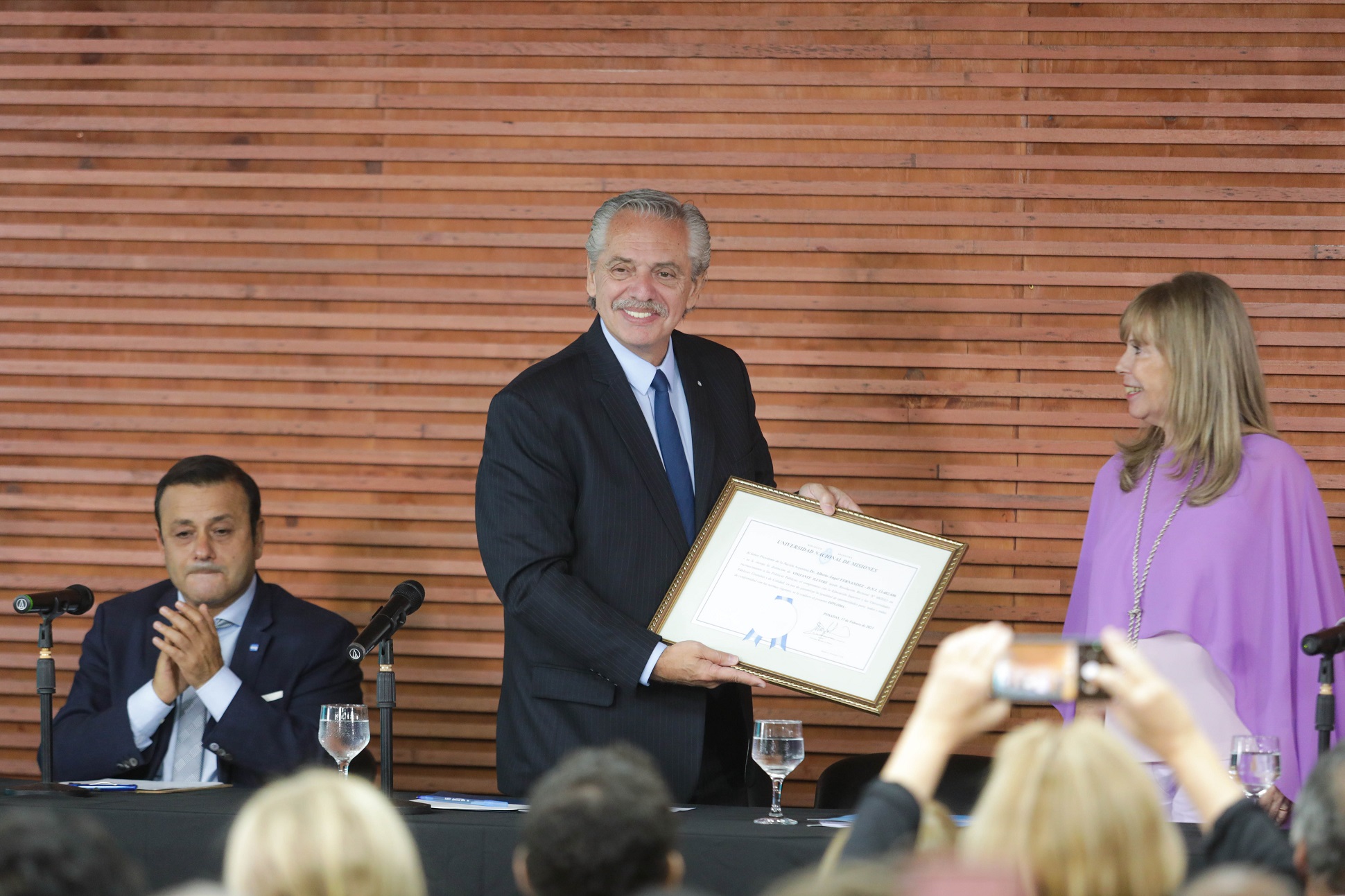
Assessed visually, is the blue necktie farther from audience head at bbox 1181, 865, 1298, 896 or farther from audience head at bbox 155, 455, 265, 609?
audience head at bbox 1181, 865, 1298, 896

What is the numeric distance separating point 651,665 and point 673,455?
63cm

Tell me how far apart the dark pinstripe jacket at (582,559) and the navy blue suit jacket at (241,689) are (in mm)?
752

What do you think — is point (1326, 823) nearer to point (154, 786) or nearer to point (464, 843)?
point (464, 843)

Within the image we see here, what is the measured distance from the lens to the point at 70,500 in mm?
4828

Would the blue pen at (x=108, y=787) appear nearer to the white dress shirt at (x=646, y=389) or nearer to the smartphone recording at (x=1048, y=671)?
the white dress shirt at (x=646, y=389)

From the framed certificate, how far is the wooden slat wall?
1.22 m

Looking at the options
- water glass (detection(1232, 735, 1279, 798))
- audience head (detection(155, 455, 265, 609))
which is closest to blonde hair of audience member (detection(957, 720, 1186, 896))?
water glass (detection(1232, 735, 1279, 798))

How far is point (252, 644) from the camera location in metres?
4.11

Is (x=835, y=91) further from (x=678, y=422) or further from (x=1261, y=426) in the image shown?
(x=1261, y=426)

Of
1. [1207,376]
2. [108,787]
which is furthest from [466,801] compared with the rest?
[1207,376]

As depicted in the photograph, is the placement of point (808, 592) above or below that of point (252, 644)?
above

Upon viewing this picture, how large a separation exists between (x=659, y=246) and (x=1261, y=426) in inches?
62.9

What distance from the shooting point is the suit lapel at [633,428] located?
350 centimetres

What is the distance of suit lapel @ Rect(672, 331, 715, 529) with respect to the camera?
11.8 feet
